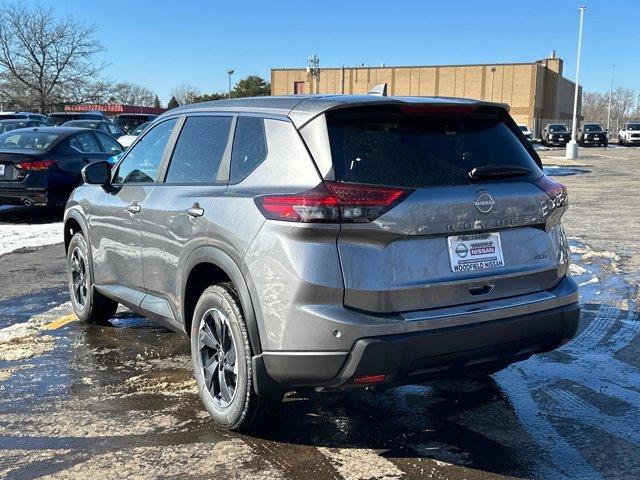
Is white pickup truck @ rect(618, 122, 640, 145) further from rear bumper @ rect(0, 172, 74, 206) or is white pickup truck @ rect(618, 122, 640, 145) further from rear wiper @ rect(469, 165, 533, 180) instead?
rear wiper @ rect(469, 165, 533, 180)

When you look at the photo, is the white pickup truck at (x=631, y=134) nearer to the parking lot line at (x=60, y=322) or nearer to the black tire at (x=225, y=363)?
the parking lot line at (x=60, y=322)

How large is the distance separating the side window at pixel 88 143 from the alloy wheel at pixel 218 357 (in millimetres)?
9485

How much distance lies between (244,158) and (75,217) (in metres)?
2.66

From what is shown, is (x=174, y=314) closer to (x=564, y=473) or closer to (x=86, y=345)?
(x=86, y=345)

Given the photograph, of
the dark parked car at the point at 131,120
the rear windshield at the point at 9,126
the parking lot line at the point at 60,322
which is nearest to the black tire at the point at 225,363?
the parking lot line at the point at 60,322

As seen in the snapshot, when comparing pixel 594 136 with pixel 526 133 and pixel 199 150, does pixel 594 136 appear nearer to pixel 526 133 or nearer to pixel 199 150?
A: pixel 526 133

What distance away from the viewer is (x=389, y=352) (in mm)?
3031

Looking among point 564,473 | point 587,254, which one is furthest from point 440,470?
point 587,254

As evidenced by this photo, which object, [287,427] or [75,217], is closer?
[287,427]

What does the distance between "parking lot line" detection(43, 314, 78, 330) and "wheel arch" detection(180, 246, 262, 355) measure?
2.19 metres

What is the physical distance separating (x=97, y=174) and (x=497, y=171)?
3066 millimetres

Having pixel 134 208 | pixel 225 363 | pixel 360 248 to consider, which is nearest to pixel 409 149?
pixel 360 248

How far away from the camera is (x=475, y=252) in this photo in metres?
3.30

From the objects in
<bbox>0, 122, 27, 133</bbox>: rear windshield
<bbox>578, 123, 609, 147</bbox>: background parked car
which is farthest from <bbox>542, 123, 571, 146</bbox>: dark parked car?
<bbox>0, 122, 27, 133</bbox>: rear windshield
